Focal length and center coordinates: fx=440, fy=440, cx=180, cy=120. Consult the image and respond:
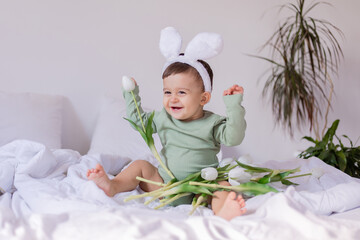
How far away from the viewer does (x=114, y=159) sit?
75.3 inches

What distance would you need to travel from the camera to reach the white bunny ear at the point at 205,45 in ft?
4.83

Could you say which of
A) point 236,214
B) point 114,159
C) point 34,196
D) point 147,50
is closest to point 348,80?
point 147,50

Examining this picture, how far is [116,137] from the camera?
2400 millimetres

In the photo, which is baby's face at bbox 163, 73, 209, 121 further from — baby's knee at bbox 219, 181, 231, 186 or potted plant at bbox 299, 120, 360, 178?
potted plant at bbox 299, 120, 360, 178

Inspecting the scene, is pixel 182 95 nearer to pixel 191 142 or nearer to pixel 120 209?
pixel 191 142

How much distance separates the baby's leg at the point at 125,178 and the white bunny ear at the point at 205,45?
435 millimetres

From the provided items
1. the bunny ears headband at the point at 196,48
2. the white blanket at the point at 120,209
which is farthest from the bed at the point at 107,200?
the bunny ears headband at the point at 196,48

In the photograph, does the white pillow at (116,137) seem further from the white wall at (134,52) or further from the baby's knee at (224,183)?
the baby's knee at (224,183)

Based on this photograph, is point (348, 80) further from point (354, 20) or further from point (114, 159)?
point (114, 159)

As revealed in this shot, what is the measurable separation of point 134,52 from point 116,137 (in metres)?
0.60

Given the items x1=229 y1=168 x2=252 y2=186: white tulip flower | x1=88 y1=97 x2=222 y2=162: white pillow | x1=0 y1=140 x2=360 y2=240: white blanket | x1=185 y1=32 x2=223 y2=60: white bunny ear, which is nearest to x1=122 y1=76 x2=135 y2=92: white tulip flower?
x1=185 y1=32 x2=223 y2=60: white bunny ear

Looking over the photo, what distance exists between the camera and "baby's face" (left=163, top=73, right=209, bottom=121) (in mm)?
1520

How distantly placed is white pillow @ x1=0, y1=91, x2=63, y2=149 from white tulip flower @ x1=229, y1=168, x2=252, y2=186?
1200 millimetres

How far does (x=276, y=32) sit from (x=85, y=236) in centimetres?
226
